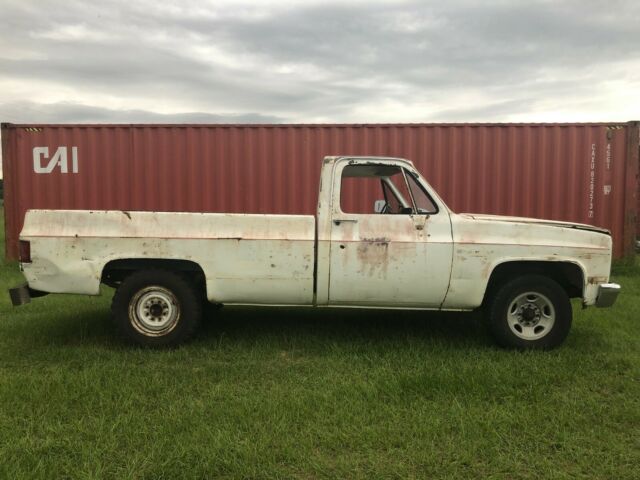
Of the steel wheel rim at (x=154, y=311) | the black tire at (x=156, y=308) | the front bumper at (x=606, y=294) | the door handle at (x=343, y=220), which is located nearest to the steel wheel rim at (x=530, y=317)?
the front bumper at (x=606, y=294)

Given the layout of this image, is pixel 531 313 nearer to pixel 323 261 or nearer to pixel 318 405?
pixel 323 261

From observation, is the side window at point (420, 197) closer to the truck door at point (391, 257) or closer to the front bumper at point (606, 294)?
the truck door at point (391, 257)

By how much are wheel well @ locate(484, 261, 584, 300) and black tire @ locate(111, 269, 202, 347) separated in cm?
262

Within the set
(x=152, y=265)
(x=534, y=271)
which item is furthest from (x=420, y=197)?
(x=152, y=265)

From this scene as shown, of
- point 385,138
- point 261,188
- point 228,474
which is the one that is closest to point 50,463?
point 228,474

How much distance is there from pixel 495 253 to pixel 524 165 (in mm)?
5240

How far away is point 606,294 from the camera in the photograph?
4344 millimetres

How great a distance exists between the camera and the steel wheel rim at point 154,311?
446cm

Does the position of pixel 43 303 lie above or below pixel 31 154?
below

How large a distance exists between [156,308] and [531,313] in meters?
3.25

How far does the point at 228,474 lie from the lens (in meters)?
2.55

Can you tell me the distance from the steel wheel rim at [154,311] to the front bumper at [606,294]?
3.60 metres

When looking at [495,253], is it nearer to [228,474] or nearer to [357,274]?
[357,274]

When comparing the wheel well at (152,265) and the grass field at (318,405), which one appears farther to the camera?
the wheel well at (152,265)
